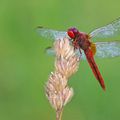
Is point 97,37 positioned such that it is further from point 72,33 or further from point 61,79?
point 61,79

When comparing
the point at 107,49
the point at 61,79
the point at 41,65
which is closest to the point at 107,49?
the point at 107,49

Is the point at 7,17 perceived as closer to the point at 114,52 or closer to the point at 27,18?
the point at 27,18

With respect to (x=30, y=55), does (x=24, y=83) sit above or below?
below

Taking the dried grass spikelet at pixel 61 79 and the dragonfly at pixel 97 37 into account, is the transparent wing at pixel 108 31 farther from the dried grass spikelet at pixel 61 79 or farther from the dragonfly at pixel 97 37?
the dried grass spikelet at pixel 61 79

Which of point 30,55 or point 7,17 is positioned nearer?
point 30,55

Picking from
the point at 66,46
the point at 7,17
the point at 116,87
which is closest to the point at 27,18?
the point at 7,17

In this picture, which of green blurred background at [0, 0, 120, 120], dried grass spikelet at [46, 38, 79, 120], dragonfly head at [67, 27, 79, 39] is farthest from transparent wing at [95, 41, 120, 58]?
dried grass spikelet at [46, 38, 79, 120]

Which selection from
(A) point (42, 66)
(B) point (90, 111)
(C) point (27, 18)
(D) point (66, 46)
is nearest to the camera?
(D) point (66, 46)
